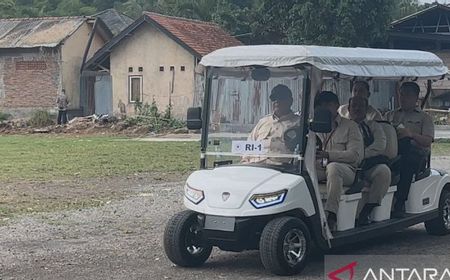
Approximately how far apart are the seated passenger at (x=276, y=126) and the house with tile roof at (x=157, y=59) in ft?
92.9

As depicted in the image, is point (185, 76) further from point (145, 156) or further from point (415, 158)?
point (415, 158)

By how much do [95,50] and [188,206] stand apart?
3571cm

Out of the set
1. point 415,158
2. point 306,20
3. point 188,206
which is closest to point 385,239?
point 415,158

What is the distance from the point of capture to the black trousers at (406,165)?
10.2 metres

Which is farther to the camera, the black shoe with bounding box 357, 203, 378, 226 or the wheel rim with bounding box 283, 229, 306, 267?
the black shoe with bounding box 357, 203, 378, 226

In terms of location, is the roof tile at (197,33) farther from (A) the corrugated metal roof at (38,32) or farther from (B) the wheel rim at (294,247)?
(B) the wheel rim at (294,247)

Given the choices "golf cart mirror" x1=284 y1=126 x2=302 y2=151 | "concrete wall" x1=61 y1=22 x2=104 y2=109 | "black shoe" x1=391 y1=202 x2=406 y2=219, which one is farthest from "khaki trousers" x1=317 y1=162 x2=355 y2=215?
"concrete wall" x1=61 y1=22 x2=104 y2=109

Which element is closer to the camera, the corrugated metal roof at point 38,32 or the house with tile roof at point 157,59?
the house with tile roof at point 157,59

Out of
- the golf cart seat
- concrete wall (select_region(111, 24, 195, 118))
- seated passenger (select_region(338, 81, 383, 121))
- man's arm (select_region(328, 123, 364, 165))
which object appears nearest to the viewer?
the golf cart seat

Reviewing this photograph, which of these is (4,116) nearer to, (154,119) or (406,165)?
(154,119)

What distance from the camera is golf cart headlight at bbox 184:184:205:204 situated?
868 centimetres

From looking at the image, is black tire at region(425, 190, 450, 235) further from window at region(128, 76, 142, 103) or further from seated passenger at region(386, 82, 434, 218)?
window at region(128, 76, 142, 103)

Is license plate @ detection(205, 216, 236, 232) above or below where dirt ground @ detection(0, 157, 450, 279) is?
above

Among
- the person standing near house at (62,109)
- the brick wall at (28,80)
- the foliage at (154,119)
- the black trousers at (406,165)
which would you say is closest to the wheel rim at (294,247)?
the black trousers at (406,165)
